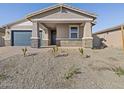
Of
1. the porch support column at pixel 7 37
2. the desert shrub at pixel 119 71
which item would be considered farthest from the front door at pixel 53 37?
the desert shrub at pixel 119 71

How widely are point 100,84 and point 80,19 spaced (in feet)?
36.2

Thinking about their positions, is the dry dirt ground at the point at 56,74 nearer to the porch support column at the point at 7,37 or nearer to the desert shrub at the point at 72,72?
the desert shrub at the point at 72,72

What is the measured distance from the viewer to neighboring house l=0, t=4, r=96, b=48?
17.7 meters

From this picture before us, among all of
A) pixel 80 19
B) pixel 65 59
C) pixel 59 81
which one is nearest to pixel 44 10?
pixel 80 19

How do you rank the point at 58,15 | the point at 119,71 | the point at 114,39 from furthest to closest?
the point at 114,39 → the point at 58,15 → the point at 119,71

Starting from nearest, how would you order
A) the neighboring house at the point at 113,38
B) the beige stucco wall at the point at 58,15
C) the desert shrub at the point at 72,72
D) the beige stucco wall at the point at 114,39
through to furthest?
the desert shrub at the point at 72,72 → the beige stucco wall at the point at 58,15 → the neighboring house at the point at 113,38 → the beige stucco wall at the point at 114,39

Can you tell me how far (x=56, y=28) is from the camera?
70.6 ft

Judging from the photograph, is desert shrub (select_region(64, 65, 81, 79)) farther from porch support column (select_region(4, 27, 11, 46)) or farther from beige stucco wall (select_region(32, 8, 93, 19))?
porch support column (select_region(4, 27, 11, 46))

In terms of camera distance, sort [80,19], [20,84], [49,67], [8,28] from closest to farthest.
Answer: [20,84] → [49,67] → [80,19] → [8,28]

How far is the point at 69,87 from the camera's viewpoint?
7.13 metres

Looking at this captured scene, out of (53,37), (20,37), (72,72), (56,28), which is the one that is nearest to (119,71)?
(72,72)

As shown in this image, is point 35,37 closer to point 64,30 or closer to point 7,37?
point 64,30

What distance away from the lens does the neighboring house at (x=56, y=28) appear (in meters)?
17.7
